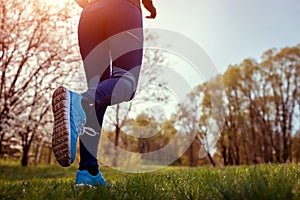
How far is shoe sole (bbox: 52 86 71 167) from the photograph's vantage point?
1694 mm

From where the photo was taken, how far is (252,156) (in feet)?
88.4

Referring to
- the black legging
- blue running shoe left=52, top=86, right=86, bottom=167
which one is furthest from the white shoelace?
blue running shoe left=52, top=86, right=86, bottom=167

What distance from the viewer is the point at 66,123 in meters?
1.71

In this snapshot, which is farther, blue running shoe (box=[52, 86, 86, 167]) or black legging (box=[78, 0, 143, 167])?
black legging (box=[78, 0, 143, 167])

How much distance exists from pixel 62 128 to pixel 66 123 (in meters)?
0.03

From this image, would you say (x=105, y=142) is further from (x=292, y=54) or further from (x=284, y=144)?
(x=292, y=54)

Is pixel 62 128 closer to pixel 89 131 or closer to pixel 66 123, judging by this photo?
pixel 66 123

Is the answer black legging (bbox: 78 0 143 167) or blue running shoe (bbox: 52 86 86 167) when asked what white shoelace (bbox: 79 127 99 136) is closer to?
black legging (bbox: 78 0 143 167)

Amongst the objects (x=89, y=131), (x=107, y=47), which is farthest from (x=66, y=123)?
(x=107, y=47)

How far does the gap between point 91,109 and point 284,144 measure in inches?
952

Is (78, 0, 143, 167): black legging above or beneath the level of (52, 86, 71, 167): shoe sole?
above

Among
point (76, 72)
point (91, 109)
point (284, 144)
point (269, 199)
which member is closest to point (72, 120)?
point (91, 109)

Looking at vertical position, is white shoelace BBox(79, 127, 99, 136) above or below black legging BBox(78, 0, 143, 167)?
below

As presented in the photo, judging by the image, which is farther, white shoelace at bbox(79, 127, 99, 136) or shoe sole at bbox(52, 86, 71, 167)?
white shoelace at bbox(79, 127, 99, 136)
